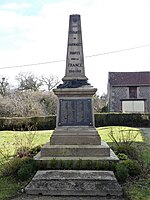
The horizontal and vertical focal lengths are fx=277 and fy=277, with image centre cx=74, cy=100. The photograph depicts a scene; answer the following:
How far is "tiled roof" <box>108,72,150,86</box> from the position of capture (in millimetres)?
36209

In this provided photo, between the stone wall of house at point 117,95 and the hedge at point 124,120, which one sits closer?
the hedge at point 124,120

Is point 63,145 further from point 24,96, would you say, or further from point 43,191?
point 24,96

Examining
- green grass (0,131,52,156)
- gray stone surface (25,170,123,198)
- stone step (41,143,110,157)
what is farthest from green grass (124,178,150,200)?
green grass (0,131,52,156)

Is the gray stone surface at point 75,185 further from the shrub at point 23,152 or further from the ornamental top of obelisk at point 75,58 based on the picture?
the ornamental top of obelisk at point 75,58

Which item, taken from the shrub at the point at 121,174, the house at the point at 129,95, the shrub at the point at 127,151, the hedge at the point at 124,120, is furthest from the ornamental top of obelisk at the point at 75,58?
the house at the point at 129,95

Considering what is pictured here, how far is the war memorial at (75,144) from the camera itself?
509cm

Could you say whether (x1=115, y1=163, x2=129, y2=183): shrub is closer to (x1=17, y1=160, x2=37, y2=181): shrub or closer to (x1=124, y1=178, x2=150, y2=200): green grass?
(x1=124, y1=178, x2=150, y2=200): green grass

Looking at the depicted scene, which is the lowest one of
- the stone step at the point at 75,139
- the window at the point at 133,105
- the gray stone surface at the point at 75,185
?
the gray stone surface at the point at 75,185

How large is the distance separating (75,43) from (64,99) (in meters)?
1.73

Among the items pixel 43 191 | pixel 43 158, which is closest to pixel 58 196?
pixel 43 191

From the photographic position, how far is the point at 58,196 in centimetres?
495

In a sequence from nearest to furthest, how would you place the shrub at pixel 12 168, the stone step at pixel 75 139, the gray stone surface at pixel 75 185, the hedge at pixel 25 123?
the gray stone surface at pixel 75 185
the shrub at pixel 12 168
the stone step at pixel 75 139
the hedge at pixel 25 123

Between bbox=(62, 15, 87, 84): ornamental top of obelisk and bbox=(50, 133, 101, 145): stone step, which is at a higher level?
bbox=(62, 15, 87, 84): ornamental top of obelisk

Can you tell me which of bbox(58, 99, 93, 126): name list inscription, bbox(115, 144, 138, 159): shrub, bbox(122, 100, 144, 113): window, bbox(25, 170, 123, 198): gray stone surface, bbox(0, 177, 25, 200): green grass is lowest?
bbox(0, 177, 25, 200): green grass
